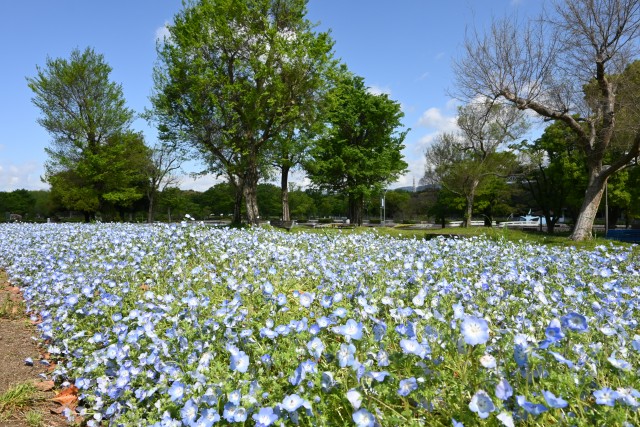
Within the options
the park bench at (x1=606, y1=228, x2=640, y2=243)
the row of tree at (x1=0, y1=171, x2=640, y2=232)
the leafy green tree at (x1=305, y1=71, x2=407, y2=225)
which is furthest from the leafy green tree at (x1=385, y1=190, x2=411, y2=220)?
the park bench at (x1=606, y1=228, x2=640, y2=243)

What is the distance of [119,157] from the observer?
30.6 m

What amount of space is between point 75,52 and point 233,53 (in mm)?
16500

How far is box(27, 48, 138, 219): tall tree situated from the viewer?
91.5ft

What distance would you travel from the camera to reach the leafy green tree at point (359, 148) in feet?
94.0

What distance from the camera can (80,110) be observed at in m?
28.9

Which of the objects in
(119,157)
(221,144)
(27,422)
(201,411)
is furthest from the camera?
(119,157)

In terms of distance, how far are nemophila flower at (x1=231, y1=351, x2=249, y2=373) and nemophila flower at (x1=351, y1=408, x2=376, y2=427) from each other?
814mm

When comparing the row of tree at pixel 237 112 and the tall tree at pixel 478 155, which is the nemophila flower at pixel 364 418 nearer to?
the row of tree at pixel 237 112

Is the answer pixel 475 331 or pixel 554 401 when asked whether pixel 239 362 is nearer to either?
pixel 475 331

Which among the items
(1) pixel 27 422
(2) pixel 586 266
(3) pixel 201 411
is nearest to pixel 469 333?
(3) pixel 201 411

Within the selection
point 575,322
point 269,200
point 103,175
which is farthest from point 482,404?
point 269,200

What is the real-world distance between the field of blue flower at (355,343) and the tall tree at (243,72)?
14.2 meters

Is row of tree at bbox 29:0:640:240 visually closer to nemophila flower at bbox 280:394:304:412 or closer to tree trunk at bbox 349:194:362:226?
tree trunk at bbox 349:194:362:226

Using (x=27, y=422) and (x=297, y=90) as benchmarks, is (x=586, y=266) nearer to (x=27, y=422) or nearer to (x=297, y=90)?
(x=27, y=422)
